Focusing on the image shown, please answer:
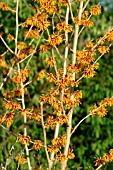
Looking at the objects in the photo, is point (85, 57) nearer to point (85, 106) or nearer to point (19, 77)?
point (19, 77)

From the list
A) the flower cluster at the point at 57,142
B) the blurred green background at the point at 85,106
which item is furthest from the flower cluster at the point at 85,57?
the blurred green background at the point at 85,106

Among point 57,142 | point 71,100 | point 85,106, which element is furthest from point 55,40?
point 85,106

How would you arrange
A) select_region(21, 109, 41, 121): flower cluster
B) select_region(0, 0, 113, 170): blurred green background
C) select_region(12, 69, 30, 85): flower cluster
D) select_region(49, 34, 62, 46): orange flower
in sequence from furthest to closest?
select_region(0, 0, 113, 170): blurred green background, select_region(12, 69, 30, 85): flower cluster, select_region(21, 109, 41, 121): flower cluster, select_region(49, 34, 62, 46): orange flower

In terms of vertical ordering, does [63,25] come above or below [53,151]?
above

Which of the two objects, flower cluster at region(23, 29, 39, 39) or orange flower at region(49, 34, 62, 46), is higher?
flower cluster at region(23, 29, 39, 39)

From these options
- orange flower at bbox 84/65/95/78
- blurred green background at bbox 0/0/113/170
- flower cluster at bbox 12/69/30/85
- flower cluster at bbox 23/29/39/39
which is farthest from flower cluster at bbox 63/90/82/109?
blurred green background at bbox 0/0/113/170

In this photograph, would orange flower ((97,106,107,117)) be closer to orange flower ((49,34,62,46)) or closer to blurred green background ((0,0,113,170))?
orange flower ((49,34,62,46))

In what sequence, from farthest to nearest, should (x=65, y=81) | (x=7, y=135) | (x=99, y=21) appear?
(x=99, y=21) → (x=7, y=135) → (x=65, y=81)

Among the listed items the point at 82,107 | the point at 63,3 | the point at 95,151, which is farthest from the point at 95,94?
the point at 63,3

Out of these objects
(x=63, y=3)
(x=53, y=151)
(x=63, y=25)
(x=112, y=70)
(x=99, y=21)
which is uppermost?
(x=99, y=21)

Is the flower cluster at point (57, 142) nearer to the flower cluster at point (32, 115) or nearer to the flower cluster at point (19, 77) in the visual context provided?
the flower cluster at point (32, 115)

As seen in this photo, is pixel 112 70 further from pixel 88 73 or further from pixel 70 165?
pixel 88 73
